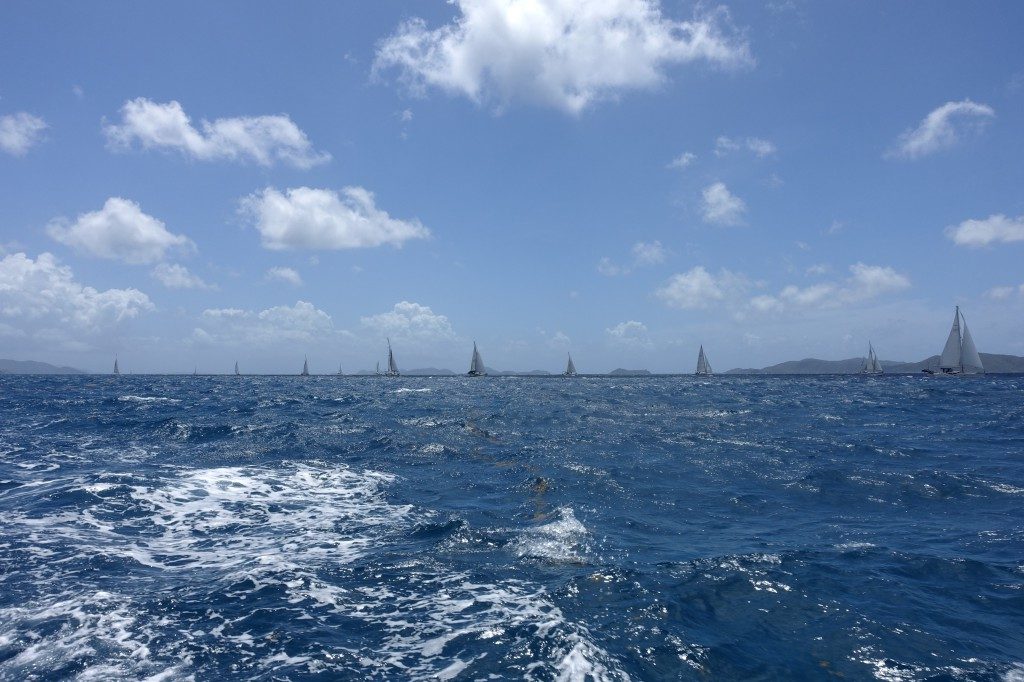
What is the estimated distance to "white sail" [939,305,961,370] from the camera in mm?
119062

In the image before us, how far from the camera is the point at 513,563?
11.5 metres

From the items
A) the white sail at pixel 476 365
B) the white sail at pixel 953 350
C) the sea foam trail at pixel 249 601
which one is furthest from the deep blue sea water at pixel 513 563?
the white sail at pixel 476 365

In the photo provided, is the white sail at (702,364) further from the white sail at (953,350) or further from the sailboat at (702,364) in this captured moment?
the white sail at (953,350)

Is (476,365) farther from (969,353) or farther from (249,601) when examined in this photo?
(249,601)

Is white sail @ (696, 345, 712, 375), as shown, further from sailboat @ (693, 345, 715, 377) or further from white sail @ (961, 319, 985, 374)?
white sail @ (961, 319, 985, 374)

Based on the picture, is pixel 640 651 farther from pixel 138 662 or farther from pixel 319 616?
pixel 138 662

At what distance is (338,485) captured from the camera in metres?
18.9

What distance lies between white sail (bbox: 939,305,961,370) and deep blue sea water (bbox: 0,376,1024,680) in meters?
121

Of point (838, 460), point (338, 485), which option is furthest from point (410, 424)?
point (838, 460)

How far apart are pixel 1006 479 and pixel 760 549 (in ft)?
43.1

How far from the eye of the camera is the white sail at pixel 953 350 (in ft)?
391

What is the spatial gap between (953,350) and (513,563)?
149m

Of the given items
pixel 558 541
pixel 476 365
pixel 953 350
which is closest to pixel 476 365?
pixel 476 365

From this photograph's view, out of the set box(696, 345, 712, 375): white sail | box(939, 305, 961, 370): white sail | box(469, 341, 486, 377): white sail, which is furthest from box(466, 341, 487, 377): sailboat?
box(939, 305, 961, 370): white sail
